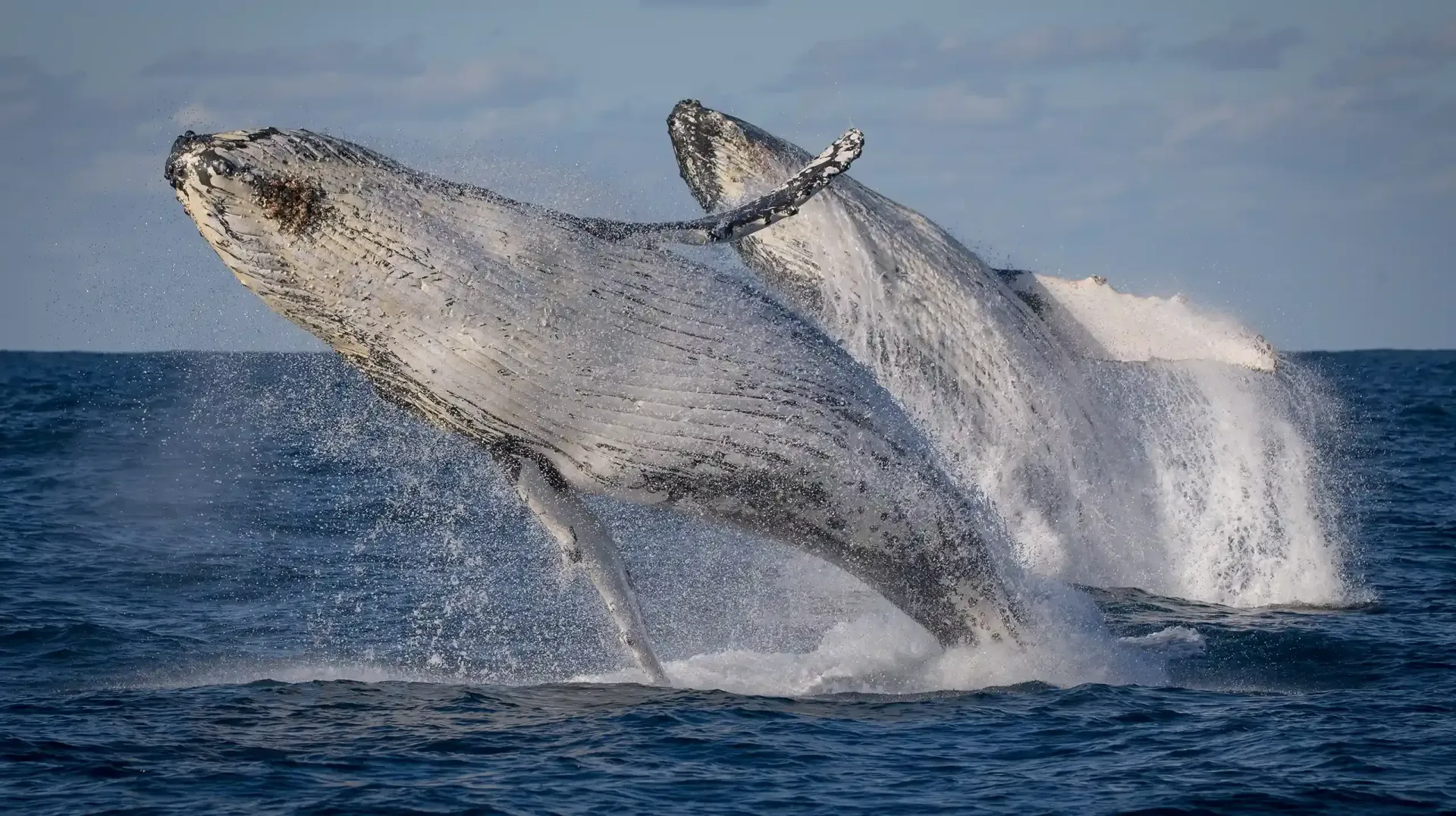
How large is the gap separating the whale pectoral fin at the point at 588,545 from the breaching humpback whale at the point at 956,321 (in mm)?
3785

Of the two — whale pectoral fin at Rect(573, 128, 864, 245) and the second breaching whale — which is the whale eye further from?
the second breaching whale

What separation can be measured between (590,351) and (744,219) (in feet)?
4.48

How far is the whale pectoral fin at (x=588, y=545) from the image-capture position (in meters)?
11.2

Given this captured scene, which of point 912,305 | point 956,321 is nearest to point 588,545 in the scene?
point 912,305

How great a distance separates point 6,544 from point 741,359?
14.1 metres

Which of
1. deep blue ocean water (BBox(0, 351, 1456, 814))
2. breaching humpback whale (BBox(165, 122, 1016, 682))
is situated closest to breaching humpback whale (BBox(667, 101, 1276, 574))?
deep blue ocean water (BBox(0, 351, 1456, 814))

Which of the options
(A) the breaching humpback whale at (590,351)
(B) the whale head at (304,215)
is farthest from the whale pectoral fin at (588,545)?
(B) the whale head at (304,215)

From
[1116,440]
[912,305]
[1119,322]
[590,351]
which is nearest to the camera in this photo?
[590,351]

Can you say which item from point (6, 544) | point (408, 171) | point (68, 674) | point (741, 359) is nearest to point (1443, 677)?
point (741, 359)

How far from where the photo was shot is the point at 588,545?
11625 millimetres

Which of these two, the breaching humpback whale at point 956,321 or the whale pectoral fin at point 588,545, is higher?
the breaching humpback whale at point 956,321

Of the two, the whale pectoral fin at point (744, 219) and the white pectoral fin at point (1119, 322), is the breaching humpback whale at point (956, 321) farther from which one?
the whale pectoral fin at point (744, 219)

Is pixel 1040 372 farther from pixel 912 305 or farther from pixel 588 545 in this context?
pixel 588 545

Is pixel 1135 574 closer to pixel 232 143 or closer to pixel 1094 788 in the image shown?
pixel 1094 788
